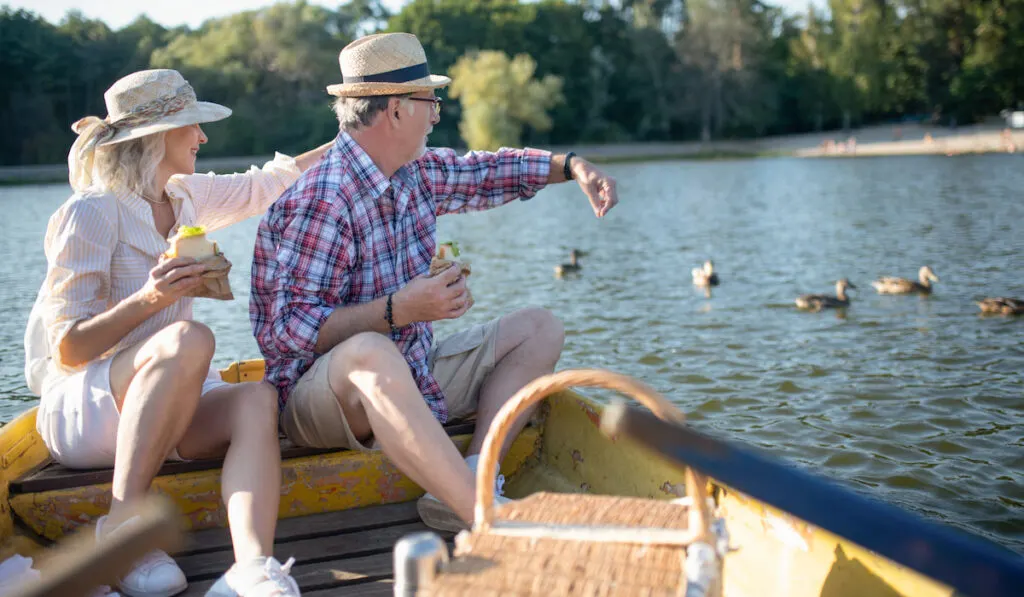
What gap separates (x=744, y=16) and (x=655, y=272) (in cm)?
5162

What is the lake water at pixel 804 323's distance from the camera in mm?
5625

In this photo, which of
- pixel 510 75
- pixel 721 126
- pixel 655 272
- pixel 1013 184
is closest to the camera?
pixel 655 272

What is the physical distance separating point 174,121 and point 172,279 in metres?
0.53

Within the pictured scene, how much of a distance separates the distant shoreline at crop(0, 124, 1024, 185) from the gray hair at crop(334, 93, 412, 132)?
41.4 meters

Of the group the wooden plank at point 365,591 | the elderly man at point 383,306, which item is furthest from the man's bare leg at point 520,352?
the wooden plank at point 365,591

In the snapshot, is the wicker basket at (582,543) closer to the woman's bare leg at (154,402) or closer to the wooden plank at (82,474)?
the woman's bare leg at (154,402)

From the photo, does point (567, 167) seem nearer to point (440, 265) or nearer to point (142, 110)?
point (440, 265)

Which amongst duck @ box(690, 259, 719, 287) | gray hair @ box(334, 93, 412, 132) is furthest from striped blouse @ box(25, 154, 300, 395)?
duck @ box(690, 259, 719, 287)

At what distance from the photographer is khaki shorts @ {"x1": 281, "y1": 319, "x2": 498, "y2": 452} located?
2.75 m

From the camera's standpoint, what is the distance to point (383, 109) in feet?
9.66

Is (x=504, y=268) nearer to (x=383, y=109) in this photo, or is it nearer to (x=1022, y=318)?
(x=1022, y=318)

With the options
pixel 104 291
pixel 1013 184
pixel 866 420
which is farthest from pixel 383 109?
pixel 1013 184

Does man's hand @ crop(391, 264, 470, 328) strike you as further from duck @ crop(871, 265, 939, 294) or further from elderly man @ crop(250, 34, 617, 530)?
duck @ crop(871, 265, 939, 294)

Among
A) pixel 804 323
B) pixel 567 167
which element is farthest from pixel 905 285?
pixel 567 167
